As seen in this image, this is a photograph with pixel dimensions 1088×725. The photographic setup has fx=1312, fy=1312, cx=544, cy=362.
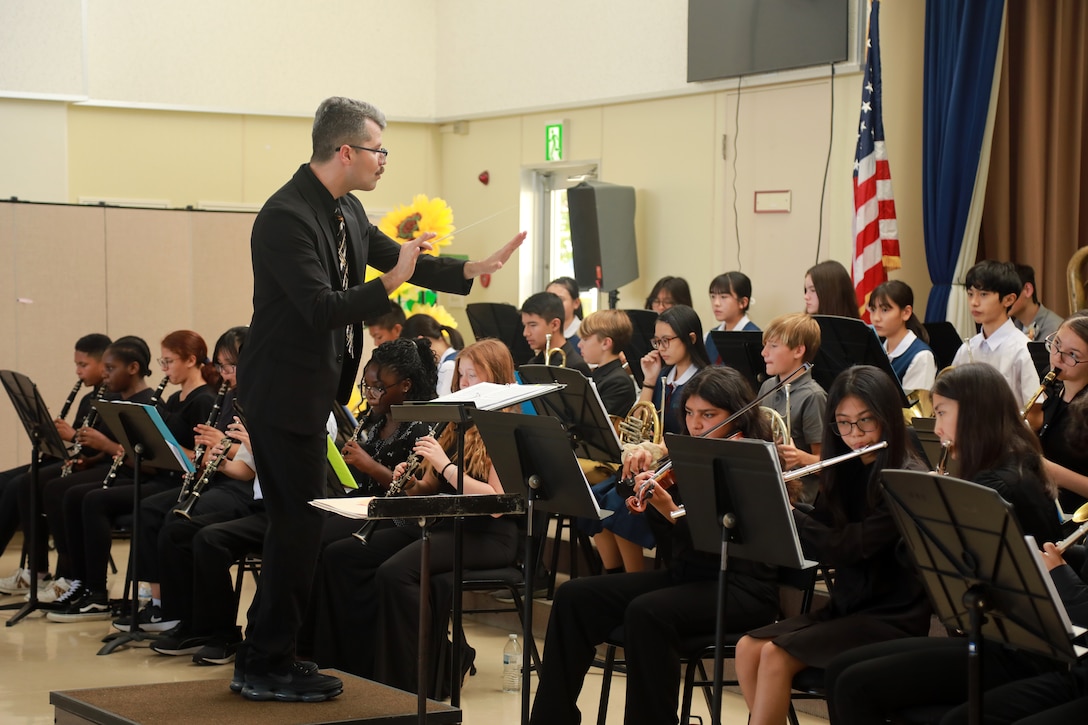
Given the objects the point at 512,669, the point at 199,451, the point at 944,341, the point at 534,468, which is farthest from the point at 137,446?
the point at 944,341

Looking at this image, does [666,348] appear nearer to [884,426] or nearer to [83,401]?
[884,426]

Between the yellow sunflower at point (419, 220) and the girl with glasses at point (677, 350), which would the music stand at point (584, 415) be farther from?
the yellow sunflower at point (419, 220)

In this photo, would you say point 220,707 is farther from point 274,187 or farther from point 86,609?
point 274,187

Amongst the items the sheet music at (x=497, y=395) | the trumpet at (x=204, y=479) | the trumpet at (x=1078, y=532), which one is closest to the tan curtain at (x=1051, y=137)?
the trumpet at (x=1078, y=532)

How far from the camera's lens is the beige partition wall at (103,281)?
7438mm

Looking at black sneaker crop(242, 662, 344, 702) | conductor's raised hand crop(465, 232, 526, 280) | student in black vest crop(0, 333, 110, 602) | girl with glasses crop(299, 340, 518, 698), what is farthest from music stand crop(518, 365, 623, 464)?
student in black vest crop(0, 333, 110, 602)

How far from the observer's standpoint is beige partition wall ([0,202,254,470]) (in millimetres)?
7438

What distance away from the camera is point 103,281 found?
302 inches

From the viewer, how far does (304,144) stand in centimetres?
994

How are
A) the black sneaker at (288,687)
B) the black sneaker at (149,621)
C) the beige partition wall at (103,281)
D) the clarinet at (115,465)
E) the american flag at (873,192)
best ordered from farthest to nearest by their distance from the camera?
the beige partition wall at (103,281)
the american flag at (873,192)
the clarinet at (115,465)
the black sneaker at (149,621)
the black sneaker at (288,687)

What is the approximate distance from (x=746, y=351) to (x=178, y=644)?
253 centimetres

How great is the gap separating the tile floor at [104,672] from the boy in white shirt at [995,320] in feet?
5.41

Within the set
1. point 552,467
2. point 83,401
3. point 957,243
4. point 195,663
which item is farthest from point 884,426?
point 83,401

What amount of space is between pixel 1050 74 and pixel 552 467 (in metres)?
4.28
